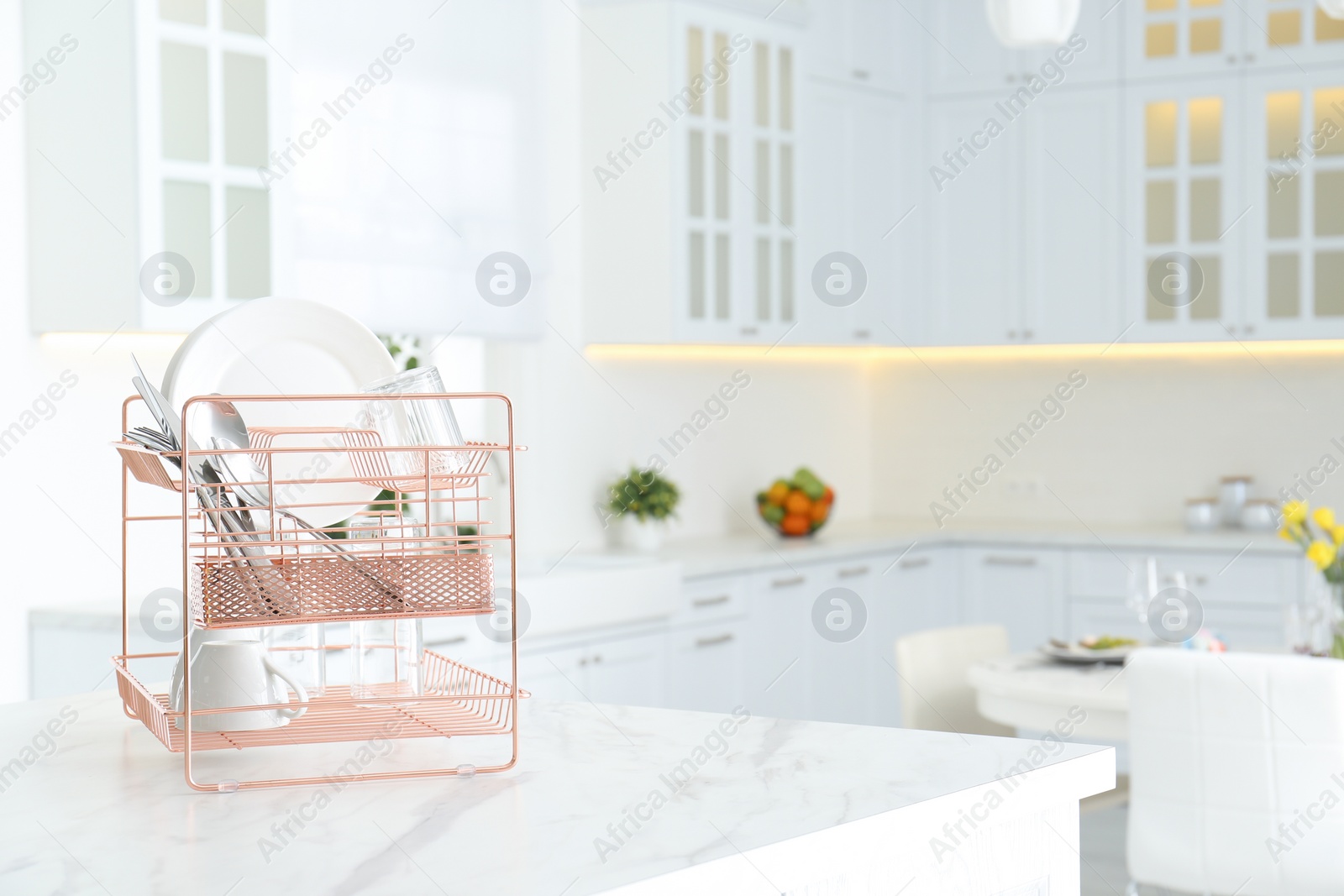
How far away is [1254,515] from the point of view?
4824 mm

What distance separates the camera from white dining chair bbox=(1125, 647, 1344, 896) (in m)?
2.43

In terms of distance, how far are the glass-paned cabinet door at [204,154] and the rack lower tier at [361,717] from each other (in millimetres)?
1753

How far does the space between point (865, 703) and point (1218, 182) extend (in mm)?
2050

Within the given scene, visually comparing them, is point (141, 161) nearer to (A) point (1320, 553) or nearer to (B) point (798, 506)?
(A) point (1320, 553)

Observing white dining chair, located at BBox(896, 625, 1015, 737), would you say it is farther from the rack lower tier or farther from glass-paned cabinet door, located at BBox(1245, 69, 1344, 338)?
glass-paned cabinet door, located at BBox(1245, 69, 1344, 338)

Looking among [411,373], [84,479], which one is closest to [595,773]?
[411,373]

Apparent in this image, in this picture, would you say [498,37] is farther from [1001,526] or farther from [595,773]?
[595,773]

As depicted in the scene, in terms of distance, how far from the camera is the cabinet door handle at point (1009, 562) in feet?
16.1

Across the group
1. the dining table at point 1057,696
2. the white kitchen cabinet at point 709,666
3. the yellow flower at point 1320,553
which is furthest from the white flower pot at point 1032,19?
the white kitchen cabinet at point 709,666

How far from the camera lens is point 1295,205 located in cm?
471

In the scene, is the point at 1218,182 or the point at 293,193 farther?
the point at 1218,182

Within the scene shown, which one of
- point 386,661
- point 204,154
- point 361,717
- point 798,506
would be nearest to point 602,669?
point 798,506

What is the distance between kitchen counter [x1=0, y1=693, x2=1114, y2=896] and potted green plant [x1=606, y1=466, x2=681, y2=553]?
3007 millimetres

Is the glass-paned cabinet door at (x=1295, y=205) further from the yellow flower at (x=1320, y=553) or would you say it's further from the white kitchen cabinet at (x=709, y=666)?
the yellow flower at (x=1320, y=553)
